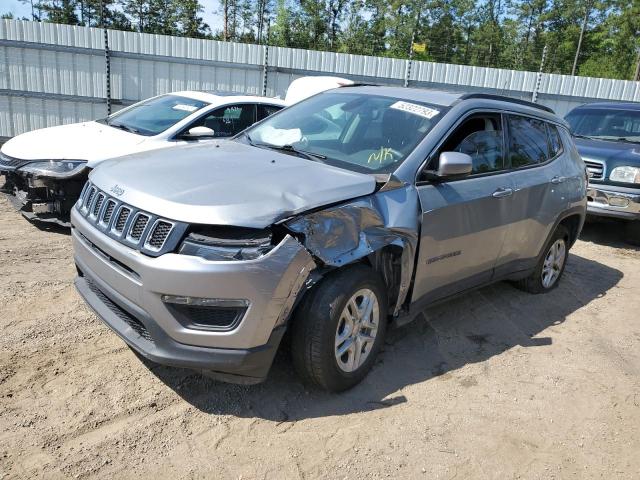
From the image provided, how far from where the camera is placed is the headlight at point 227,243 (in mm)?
2754

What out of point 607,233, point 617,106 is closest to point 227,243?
point 607,233

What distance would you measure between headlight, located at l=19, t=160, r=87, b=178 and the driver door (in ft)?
12.4

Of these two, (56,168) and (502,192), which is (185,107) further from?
(502,192)

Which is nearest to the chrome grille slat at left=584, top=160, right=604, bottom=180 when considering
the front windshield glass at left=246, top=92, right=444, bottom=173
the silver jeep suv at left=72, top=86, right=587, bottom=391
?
the silver jeep suv at left=72, top=86, right=587, bottom=391

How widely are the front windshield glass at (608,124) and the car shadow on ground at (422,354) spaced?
3.39m

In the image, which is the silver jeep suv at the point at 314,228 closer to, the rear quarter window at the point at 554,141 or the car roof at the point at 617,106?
the rear quarter window at the point at 554,141

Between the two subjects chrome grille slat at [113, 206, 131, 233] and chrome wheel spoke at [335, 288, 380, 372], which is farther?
chrome wheel spoke at [335, 288, 380, 372]

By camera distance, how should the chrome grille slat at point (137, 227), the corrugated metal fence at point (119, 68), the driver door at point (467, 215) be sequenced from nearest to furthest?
the chrome grille slat at point (137, 227) < the driver door at point (467, 215) < the corrugated metal fence at point (119, 68)

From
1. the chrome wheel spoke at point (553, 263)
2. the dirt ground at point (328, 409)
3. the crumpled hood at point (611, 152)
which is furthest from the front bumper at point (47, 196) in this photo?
the crumpled hood at point (611, 152)

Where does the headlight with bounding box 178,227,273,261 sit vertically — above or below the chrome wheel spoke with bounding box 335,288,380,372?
above

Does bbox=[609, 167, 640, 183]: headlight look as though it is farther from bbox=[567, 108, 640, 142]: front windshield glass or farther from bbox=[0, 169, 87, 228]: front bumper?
A: bbox=[0, 169, 87, 228]: front bumper

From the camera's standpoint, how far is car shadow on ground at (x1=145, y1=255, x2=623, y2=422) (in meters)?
3.28

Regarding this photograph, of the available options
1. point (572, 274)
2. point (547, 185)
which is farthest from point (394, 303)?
point (572, 274)

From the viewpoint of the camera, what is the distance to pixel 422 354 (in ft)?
13.3
